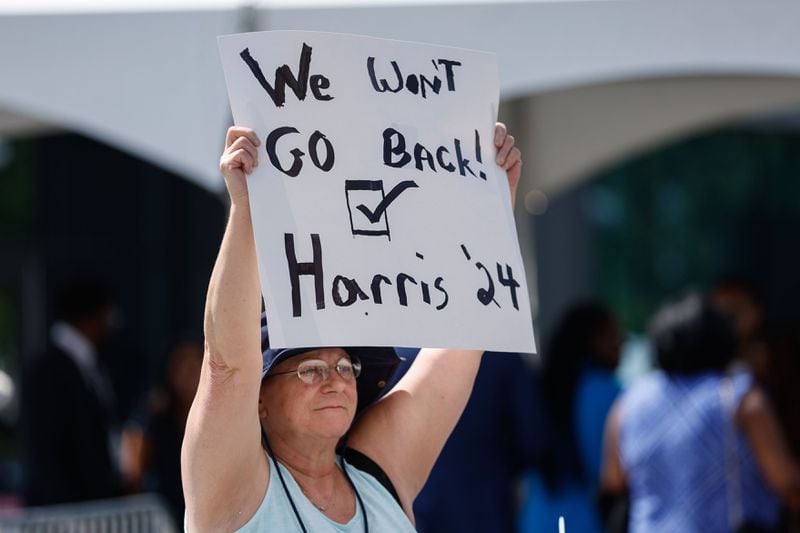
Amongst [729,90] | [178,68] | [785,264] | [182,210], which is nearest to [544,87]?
[178,68]

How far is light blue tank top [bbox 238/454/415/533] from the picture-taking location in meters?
2.32

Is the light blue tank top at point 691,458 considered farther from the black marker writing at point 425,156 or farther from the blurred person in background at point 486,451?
the black marker writing at point 425,156

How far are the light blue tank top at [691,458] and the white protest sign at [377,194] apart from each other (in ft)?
5.82

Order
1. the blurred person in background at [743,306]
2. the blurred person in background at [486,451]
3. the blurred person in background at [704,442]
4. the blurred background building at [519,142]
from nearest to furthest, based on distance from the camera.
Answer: the blurred person in background at [704,442] → the blurred background building at [519,142] → the blurred person in background at [486,451] → the blurred person in background at [743,306]

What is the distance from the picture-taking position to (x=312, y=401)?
242cm

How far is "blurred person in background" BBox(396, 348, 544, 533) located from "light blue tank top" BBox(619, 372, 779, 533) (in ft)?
1.73

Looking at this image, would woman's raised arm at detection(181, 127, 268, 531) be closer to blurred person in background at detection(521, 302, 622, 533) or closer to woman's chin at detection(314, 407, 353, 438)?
woman's chin at detection(314, 407, 353, 438)

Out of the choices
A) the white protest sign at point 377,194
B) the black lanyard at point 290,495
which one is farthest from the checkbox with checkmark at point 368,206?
the black lanyard at point 290,495

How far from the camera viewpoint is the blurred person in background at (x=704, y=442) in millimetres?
4117

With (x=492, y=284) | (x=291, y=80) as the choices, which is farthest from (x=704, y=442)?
(x=291, y=80)

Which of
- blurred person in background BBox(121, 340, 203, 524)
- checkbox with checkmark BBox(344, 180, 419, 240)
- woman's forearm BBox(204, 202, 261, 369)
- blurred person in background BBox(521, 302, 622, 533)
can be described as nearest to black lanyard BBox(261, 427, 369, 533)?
woman's forearm BBox(204, 202, 261, 369)

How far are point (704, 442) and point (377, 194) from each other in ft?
6.71

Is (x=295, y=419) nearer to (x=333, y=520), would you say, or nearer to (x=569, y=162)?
(x=333, y=520)

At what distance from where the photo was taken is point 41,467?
17.7 feet
